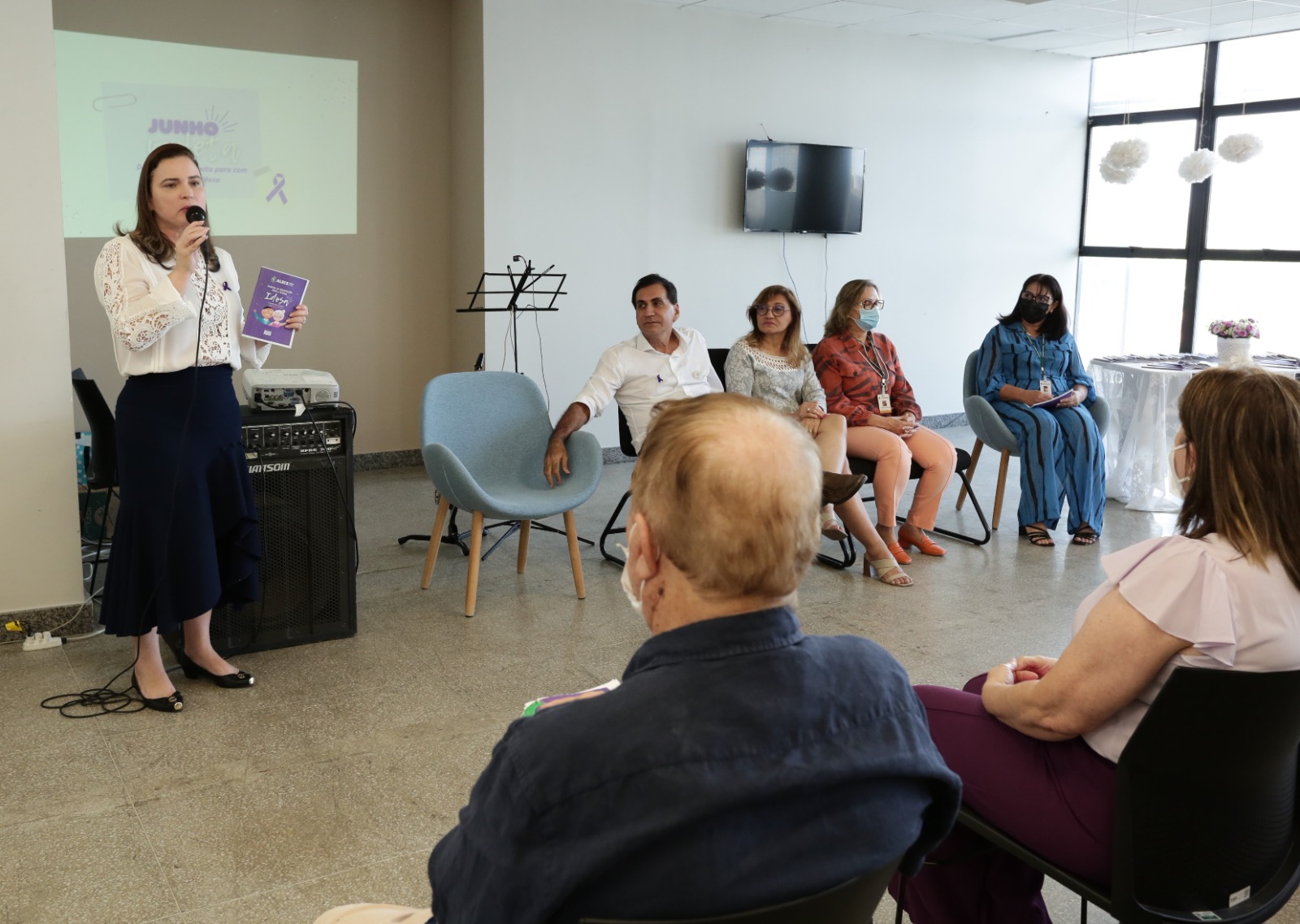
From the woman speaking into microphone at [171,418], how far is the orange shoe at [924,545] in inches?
116

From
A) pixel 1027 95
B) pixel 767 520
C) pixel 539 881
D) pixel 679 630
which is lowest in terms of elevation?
pixel 539 881

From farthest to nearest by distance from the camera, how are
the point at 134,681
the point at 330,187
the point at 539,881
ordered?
the point at 330,187
the point at 134,681
the point at 539,881

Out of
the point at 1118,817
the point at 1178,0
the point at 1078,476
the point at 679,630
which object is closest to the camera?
the point at 679,630

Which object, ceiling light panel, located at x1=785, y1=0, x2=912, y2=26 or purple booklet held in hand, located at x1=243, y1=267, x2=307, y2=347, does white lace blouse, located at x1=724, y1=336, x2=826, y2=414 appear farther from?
ceiling light panel, located at x1=785, y1=0, x2=912, y2=26

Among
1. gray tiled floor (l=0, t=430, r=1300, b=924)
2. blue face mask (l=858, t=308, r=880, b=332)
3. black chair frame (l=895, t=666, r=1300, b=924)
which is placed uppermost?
blue face mask (l=858, t=308, r=880, b=332)

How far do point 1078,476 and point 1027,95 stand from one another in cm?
403

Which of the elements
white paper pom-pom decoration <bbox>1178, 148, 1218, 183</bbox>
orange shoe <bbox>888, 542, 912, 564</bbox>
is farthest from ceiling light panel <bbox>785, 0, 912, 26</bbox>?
orange shoe <bbox>888, 542, 912, 564</bbox>

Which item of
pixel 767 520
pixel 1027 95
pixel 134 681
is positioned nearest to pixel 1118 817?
pixel 767 520

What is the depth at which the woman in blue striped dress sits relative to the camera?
5.36m

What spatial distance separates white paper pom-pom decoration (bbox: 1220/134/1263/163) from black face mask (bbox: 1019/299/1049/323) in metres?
1.55

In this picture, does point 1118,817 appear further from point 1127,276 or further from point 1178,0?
point 1127,276

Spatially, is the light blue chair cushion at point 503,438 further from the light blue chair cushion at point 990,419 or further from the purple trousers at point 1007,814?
the purple trousers at point 1007,814

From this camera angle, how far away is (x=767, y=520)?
44.8 inches

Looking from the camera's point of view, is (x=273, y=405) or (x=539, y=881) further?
(x=273, y=405)
